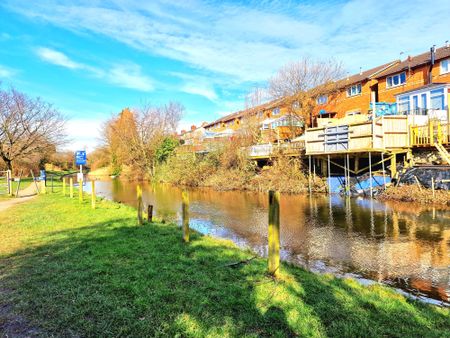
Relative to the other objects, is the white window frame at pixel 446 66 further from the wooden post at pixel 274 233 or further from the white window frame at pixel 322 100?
the wooden post at pixel 274 233

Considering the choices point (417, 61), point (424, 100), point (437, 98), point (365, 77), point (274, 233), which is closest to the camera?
point (274, 233)

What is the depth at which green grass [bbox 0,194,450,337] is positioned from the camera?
3705 mm

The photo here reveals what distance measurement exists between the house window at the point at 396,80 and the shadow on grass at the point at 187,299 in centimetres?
2803

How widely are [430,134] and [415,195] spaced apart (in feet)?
15.1

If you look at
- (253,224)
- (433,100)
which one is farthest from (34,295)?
(433,100)

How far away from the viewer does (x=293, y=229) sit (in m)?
12.2

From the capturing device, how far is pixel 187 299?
4.45m

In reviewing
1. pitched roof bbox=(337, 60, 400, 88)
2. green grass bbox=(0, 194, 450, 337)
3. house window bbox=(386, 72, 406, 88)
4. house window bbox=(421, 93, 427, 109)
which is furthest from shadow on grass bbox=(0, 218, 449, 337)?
pitched roof bbox=(337, 60, 400, 88)

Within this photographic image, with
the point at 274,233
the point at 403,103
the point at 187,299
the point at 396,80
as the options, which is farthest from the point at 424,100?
the point at 187,299

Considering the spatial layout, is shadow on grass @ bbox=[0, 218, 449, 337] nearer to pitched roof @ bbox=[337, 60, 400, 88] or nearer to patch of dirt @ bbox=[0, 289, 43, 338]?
patch of dirt @ bbox=[0, 289, 43, 338]

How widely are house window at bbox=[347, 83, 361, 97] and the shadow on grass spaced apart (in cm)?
3052

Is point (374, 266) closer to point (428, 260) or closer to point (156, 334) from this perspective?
point (428, 260)

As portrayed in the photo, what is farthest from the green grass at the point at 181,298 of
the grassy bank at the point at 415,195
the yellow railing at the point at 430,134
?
the yellow railing at the point at 430,134

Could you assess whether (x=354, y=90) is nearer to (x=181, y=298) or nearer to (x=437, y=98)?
(x=437, y=98)
